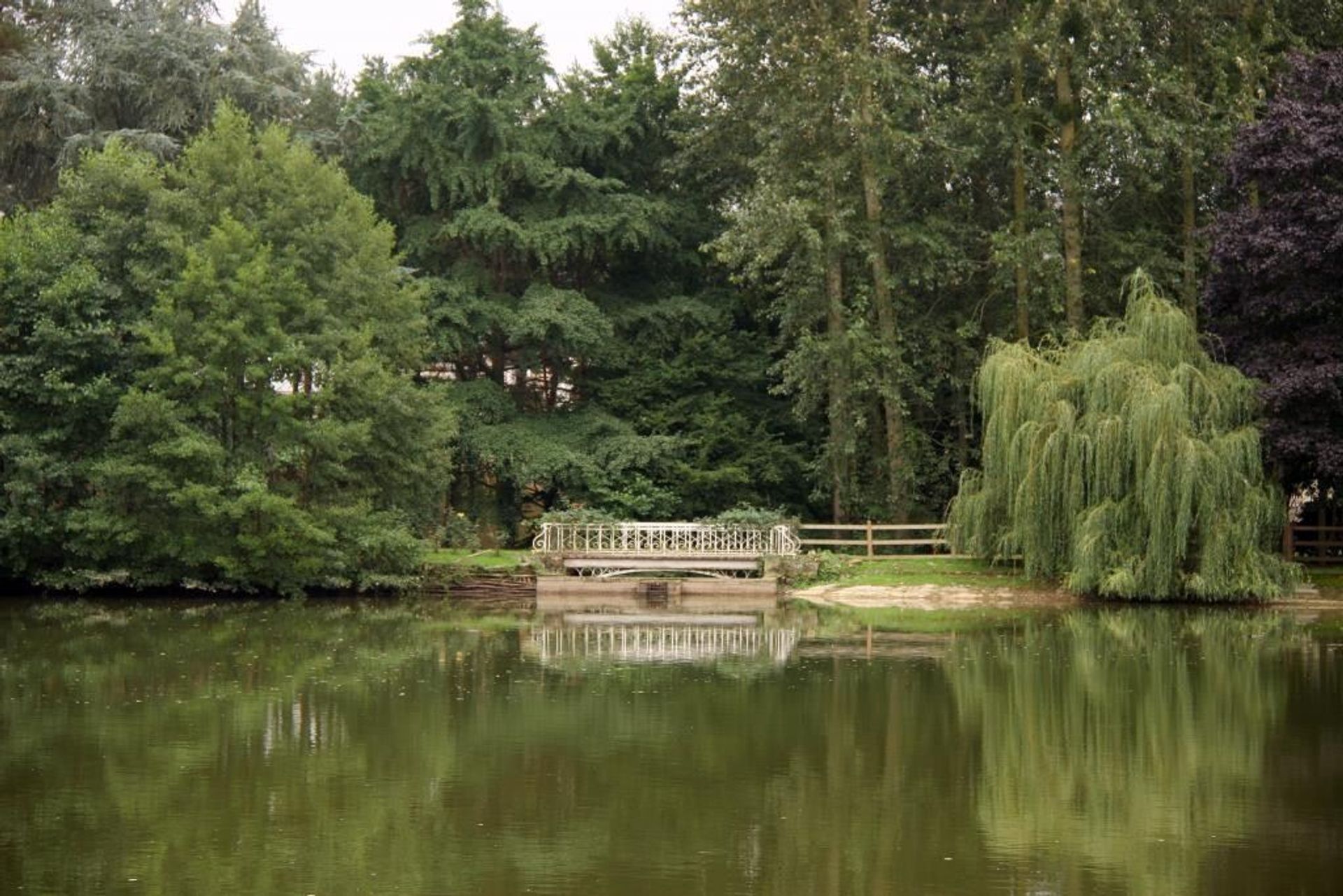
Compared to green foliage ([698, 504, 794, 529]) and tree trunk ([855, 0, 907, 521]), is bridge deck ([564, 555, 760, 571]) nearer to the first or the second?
green foliage ([698, 504, 794, 529])

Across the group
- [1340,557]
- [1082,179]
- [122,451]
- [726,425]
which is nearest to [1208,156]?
[1082,179]

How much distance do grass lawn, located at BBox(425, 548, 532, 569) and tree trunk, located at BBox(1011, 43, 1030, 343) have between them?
41.9ft

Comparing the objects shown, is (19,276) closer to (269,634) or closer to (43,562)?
(43,562)

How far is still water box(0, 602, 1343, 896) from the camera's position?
495 inches

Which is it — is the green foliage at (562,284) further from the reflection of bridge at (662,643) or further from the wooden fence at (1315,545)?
the wooden fence at (1315,545)

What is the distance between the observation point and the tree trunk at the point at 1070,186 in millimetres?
37312

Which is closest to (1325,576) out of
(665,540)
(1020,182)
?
(1020,182)

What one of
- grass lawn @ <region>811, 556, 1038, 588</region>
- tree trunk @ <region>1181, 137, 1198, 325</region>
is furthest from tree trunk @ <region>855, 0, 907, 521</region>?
tree trunk @ <region>1181, 137, 1198, 325</region>

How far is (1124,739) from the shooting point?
18.3 m

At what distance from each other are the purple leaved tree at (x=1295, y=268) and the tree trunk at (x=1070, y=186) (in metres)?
3.35

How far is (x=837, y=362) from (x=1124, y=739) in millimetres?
21810

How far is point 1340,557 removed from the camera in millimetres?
36750

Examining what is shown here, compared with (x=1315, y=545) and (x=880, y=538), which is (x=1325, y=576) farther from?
(x=880, y=538)

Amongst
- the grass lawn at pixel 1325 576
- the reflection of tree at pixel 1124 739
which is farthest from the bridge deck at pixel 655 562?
the grass lawn at pixel 1325 576
